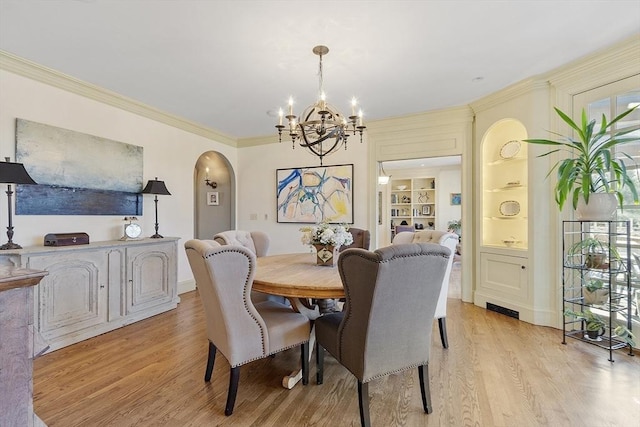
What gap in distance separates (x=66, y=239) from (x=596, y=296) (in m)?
4.73

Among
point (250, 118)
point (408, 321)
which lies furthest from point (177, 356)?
point (250, 118)

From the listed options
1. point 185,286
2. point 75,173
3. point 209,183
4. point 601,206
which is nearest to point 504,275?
point 601,206

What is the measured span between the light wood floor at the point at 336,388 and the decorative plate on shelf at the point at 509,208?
4.62 ft

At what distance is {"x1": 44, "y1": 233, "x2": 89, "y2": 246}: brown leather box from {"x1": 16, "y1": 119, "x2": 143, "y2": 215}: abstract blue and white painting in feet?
0.97

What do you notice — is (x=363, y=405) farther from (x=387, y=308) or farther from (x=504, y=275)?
(x=504, y=275)

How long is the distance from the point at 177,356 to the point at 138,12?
8.35ft

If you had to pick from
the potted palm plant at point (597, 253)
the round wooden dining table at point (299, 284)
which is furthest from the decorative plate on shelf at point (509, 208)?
the round wooden dining table at point (299, 284)

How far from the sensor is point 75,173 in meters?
3.09

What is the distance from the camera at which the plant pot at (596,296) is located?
2.64 m

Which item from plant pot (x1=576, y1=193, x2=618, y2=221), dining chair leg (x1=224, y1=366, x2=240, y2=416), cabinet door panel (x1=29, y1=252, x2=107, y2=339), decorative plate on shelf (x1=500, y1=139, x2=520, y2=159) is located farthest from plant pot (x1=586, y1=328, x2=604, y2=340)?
cabinet door panel (x1=29, y1=252, x2=107, y2=339)

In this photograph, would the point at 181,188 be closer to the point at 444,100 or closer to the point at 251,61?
the point at 251,61

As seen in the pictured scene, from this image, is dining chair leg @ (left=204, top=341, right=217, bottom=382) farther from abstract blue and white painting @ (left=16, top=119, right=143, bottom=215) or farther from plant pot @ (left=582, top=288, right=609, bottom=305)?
plant pot @ (left=582, top=288, right=609, bottom=305)

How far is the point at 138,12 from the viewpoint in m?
2.07

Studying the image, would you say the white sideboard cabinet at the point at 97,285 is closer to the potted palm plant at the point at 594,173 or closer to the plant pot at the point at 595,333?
the potted palm plant at the point at 594,173
